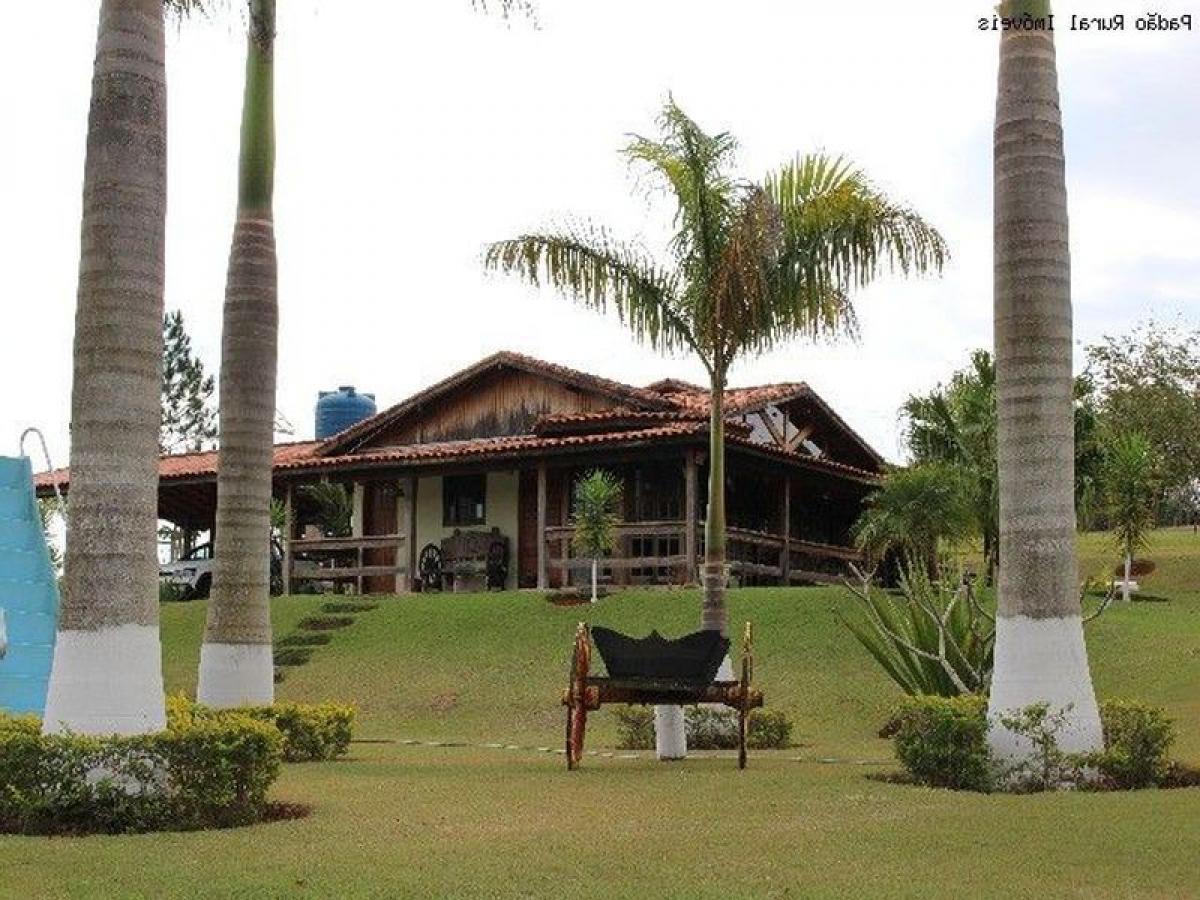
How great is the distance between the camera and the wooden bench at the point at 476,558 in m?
31.2

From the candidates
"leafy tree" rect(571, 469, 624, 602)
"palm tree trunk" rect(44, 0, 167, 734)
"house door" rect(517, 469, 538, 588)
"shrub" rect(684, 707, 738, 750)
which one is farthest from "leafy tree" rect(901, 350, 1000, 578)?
"palm tree trunk" rect(44, 0, 167, 734)

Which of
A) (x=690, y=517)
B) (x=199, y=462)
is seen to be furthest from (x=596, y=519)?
(x=199, y=462)

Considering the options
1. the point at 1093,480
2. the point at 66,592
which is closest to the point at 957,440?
the point at 1093,480

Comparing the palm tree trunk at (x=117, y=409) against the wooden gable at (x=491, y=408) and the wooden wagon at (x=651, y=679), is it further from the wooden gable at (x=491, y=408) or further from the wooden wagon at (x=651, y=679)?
the wooden gable at (x=491, y=408)

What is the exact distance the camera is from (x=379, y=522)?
34.4 meters

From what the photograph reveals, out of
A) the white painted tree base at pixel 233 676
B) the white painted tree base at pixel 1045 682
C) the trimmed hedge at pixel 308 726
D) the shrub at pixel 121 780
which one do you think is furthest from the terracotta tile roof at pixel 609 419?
the shrub at pixel 121 780

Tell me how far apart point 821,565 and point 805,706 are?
13.1m

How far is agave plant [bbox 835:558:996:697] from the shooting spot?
13258 millimetres

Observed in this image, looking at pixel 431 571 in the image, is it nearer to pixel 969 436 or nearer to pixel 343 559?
pixel 343 559

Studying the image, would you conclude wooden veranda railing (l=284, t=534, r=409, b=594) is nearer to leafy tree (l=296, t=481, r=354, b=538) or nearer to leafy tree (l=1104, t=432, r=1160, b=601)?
leafy tree (l=296, t=481, r=354, b=538)

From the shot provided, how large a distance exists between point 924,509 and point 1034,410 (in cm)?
1655

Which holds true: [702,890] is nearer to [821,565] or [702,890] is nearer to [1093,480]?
[1093,480]

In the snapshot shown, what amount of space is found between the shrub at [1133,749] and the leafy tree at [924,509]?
50.8 feet

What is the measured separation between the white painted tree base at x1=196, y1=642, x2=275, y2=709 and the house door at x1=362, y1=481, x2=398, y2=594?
19.4 meters
